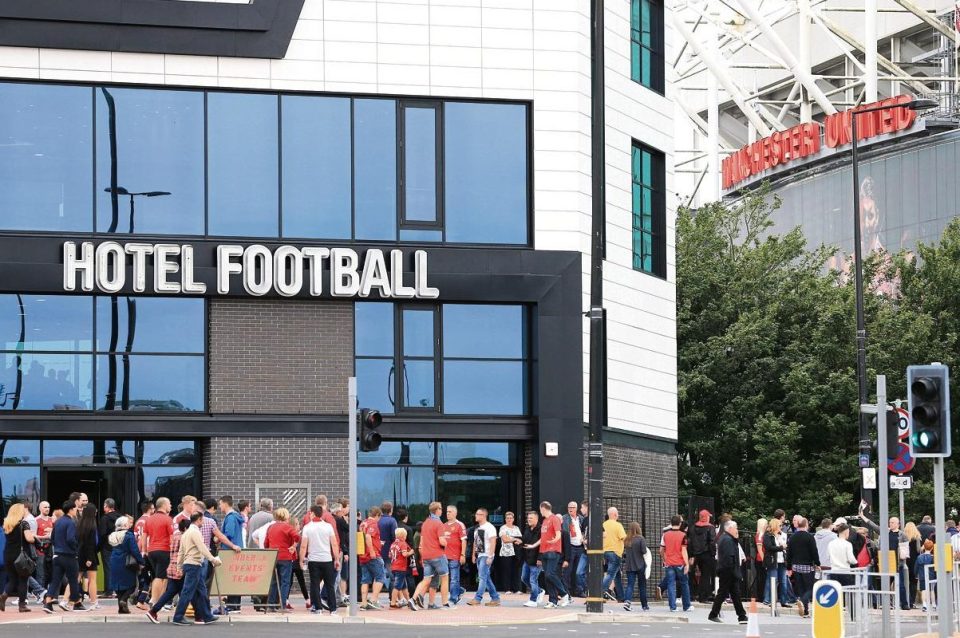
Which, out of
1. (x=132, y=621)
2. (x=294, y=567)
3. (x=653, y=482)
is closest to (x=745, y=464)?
(x=653, y=482)

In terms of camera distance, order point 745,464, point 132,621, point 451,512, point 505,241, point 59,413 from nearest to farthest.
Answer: point 132,621, point 451,512, point 59,413, point 505,241, point 745,464

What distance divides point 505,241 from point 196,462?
727 centimetres

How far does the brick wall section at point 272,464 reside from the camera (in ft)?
107

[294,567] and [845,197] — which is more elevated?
[845,197]

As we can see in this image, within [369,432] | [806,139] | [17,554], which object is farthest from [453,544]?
[806,139]

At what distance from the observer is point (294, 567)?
1092 inches

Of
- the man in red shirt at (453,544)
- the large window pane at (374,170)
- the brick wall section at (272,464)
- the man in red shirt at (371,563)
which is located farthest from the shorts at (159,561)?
the large window pane at (374,170)

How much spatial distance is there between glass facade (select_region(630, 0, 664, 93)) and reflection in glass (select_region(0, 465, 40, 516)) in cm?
1491

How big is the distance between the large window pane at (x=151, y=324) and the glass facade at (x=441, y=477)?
4013 mm

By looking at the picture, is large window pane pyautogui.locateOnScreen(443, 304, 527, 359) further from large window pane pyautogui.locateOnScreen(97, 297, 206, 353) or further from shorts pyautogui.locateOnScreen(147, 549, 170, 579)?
shorts pyautogui.locateOnScreen(147, 549, 170, 579)

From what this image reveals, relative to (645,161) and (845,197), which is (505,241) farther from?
(845,197)

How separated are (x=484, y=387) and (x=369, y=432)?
29.0 ft

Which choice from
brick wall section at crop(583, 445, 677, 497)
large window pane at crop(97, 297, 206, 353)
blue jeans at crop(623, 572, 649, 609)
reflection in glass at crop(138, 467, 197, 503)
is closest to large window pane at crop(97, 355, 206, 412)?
large window pane at crop(97, 297, 206, 353)

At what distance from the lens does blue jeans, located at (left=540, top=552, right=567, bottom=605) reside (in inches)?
1129
